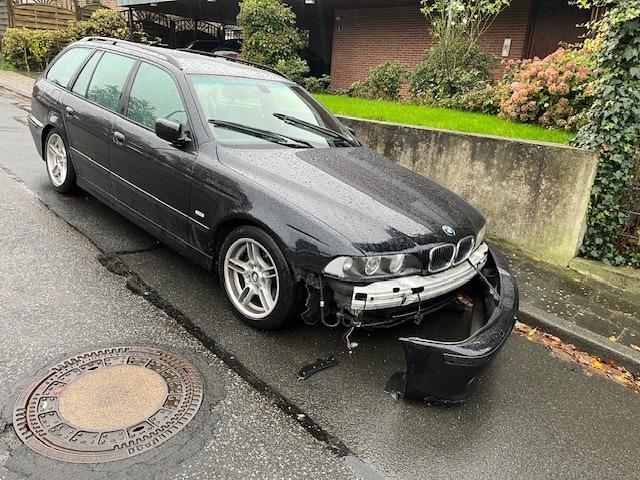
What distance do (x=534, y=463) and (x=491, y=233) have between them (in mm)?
3459

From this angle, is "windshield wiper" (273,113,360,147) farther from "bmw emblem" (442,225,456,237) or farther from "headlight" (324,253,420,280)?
"headlight" (324,253,420,280)

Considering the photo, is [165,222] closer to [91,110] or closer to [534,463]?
[91,110]

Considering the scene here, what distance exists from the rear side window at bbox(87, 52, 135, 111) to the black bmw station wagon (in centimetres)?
1

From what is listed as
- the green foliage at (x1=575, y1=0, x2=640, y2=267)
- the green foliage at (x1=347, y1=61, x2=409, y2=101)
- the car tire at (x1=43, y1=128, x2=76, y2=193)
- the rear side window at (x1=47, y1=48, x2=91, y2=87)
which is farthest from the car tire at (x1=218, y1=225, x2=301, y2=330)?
the green foliage at (x1=347, y1=61, x2=409, y2=101)

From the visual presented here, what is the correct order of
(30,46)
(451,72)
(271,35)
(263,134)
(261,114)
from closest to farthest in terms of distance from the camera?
(263,134) < (261,114) < (451,72) < (271,35) < (30,46)

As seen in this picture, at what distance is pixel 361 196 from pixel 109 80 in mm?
2892

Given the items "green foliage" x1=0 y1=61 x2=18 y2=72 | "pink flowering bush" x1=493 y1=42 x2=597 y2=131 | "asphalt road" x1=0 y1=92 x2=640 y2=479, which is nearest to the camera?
"asphalt road" x1=0 y1=92 x2=640 y2=479

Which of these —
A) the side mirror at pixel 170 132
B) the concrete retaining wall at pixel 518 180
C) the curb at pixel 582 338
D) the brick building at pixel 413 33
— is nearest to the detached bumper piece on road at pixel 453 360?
the curb at pixel 582 338

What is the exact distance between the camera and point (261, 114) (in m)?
4.14

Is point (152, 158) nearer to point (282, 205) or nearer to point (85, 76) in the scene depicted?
point (282, 205)

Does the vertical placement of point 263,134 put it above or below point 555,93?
below

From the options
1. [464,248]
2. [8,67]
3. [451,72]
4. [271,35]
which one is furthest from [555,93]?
[8,67]

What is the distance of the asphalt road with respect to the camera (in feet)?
8.38

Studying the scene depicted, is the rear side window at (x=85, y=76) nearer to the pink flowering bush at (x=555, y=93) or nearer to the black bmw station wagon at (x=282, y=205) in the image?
the black bmw station wagon at (x=282, y=205)
